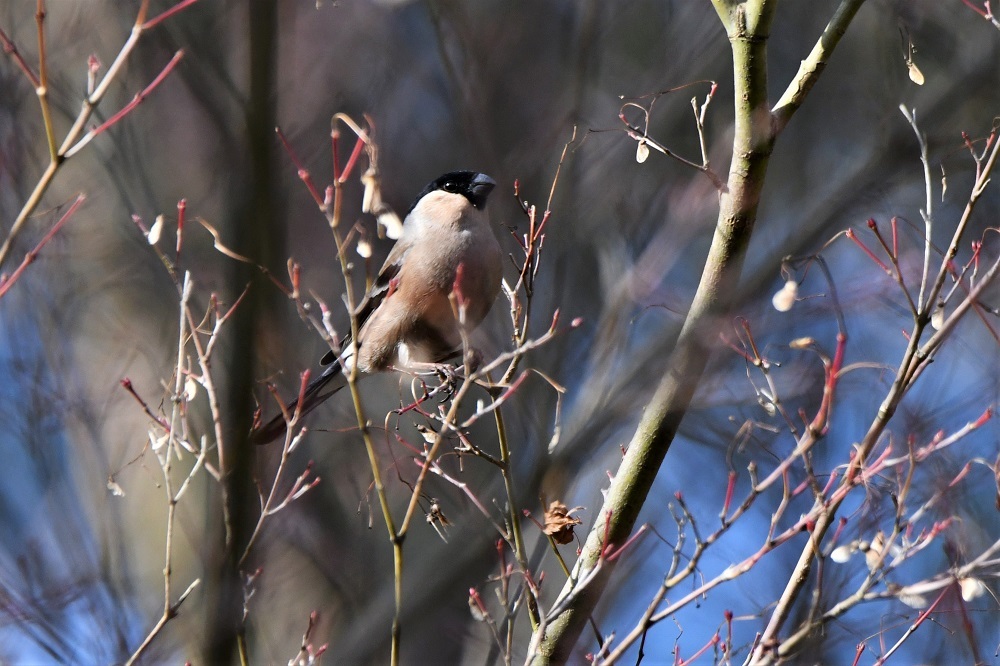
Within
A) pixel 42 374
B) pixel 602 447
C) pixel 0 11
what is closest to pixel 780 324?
pixel 602 447

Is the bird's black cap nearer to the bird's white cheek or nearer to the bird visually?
the bird

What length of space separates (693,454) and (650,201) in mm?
1822

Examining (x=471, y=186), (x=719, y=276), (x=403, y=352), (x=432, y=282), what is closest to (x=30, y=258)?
(x=719, y=276)

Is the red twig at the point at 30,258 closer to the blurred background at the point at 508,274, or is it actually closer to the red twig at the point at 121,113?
the red twig at the point at 121,113

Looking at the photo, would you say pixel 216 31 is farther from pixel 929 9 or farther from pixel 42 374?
pixel 929 9

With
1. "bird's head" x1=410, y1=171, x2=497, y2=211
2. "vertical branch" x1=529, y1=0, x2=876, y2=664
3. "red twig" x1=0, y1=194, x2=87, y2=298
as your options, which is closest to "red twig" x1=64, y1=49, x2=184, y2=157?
"red twig" x1=0, y1=194, x2=87, y2=298

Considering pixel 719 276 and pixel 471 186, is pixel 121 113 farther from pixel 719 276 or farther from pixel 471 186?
pixel 471 186

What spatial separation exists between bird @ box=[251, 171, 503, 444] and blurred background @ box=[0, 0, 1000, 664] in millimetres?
492

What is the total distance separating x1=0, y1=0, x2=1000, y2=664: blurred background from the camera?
4.43m

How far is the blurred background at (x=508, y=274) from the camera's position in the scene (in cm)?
443

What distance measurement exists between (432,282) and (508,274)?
56.0 inches

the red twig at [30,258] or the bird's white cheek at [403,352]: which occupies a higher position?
the red twig at [30,258]

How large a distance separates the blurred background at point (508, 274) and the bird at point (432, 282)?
49 cm

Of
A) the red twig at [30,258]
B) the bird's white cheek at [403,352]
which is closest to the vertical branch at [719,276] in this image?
the red twig at [30,258]
